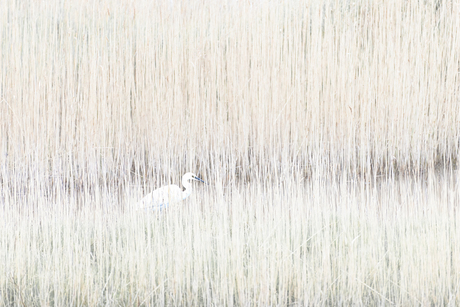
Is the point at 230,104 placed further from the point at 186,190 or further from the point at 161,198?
the point at 161,198

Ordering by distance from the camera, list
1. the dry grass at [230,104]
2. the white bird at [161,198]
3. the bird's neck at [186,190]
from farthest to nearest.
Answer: the dry grass at [230,104], the bird's neck at [186,190], the white bird at [161,198]

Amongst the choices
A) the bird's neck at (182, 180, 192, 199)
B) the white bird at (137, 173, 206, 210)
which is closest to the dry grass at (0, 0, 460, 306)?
the bird's neck at (182, 180, 192, 199)

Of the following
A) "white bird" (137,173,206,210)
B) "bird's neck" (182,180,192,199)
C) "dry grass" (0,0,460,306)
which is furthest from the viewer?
"dry grass" (0,0,460,306)

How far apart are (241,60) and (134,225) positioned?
1427mm

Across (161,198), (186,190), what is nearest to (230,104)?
(186,190)

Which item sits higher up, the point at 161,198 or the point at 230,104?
the point at 230,104

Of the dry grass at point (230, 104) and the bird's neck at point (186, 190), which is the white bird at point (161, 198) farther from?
the dry grass at point (230, 104)

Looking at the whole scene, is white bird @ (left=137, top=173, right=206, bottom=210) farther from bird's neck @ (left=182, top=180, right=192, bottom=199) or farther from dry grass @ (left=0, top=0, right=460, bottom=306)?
dry grass @ (left=0, top=0, right=460, bottom=306)

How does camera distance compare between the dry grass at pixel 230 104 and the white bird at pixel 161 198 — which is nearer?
the white bird at pixel 161 198

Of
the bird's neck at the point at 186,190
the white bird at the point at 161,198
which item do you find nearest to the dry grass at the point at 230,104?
the bird's neck at the point at 186,190

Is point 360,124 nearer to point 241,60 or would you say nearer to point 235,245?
point 241,60

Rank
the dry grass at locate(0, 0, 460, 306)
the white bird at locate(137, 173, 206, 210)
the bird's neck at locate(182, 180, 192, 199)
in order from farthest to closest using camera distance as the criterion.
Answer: the dry grass at locate(0, 0, 460, 306) → the bird's neck at locate(182, 180, 192, 199) → the white bird at locate(137, 173, 206, 210)

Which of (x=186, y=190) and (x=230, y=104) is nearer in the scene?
(x=186, y=190)

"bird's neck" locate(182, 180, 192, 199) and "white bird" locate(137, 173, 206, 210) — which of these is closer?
"white bird" locate(137, 173, 206, 210)
